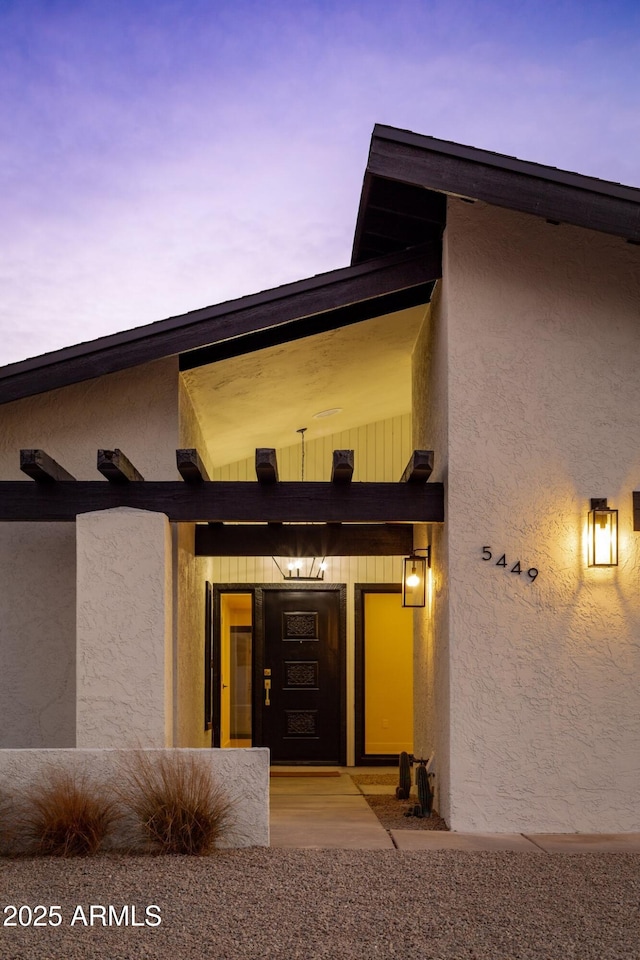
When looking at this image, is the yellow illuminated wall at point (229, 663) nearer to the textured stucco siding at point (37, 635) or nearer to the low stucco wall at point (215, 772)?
the textured stucco siding at point (37, 635)

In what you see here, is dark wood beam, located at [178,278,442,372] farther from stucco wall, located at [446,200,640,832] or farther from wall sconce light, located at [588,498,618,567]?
wall sconce light, located at [588,498,618,567]

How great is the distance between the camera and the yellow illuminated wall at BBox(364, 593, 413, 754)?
41.7 feet

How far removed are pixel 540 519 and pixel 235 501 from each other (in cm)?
227

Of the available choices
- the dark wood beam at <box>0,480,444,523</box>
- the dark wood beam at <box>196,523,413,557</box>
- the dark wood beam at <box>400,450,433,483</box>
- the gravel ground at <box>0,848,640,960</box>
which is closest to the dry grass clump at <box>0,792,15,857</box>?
the gravel ground at <box>0,848,640,960</box>

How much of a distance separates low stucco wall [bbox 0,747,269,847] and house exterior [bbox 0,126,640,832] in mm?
673

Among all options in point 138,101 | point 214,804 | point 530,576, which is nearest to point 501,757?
point 530,576

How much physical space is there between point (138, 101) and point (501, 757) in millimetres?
8484

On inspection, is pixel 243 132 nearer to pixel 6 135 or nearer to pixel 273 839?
pixel 6 135

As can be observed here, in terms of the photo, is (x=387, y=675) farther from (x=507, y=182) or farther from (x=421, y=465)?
(x=507, y=182)

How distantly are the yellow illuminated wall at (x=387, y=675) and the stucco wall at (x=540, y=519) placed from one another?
5.71 m

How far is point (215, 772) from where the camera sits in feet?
21.0

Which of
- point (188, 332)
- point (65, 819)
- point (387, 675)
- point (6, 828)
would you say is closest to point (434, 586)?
point (188, 332)

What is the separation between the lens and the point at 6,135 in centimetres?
1180

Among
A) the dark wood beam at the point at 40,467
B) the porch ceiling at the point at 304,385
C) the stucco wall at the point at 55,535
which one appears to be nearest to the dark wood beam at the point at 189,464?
the dark wood beam at the point at 40,467
